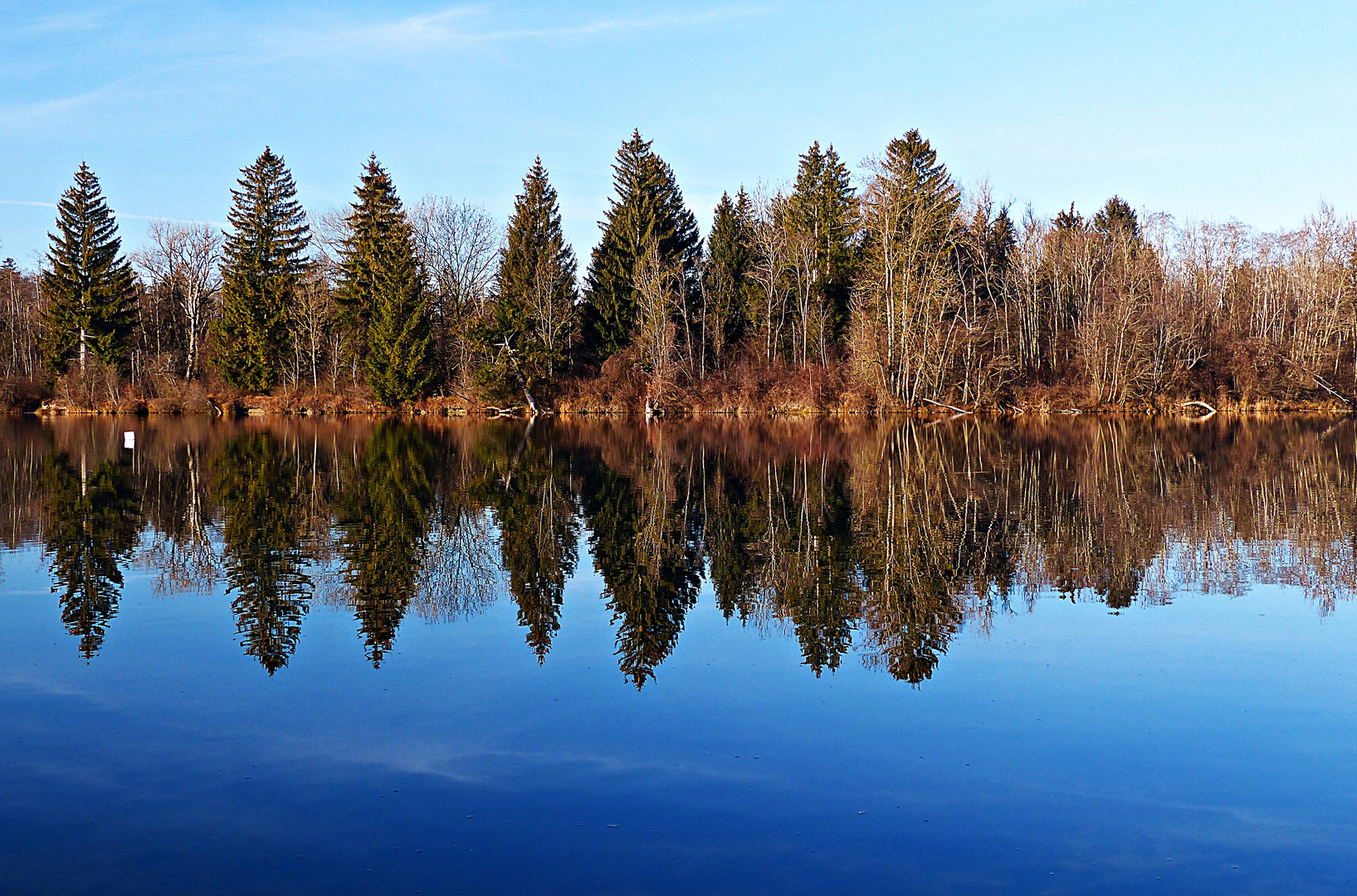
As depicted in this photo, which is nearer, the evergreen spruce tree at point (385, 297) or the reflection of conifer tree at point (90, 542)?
the reflection of conifer tree at point (90, 542)

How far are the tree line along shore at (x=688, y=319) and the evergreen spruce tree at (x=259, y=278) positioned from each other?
140mm

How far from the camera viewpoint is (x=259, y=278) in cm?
6194

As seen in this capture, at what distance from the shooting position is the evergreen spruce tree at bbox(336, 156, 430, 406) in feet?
193

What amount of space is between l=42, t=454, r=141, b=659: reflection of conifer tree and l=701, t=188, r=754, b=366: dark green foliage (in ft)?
135

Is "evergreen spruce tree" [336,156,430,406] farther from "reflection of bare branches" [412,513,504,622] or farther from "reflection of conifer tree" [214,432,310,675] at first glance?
"reflection of bare branches" [412,513,504,622]

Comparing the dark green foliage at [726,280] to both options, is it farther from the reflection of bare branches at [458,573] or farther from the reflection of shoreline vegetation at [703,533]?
the reflection of bare branches at [458,573]

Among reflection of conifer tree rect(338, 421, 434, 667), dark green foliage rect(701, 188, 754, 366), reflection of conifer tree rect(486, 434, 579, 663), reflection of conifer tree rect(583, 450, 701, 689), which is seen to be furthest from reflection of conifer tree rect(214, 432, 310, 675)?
dark green foliage rect(701, 188, 754, 366)

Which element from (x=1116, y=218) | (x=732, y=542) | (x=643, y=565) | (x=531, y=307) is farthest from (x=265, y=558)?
(x=1116, y=218)

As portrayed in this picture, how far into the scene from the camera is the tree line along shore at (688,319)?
186ft

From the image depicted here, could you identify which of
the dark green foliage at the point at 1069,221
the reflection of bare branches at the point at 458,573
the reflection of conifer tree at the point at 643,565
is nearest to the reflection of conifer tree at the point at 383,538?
the reflection of bare branches at the point at 458,573

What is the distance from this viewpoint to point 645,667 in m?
8.77

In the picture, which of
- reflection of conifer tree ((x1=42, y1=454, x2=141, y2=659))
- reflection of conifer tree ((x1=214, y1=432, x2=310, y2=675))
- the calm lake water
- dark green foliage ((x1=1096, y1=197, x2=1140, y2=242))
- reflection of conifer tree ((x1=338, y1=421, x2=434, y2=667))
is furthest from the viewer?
dark green foliage ((x1=1096, y1=197, x2=1140, y2=242))

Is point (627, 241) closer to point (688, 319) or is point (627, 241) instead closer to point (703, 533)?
point (688, 319)

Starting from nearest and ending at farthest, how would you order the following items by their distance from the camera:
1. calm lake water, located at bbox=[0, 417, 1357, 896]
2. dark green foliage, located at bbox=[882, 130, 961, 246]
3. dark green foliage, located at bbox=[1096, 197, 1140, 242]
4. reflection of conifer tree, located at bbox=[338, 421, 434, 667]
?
1. calm lake water, located at bbox=[0, 417, 1357, 896]
2. reflection of conifer tree, located at bbox=[338, 421, 434, 667]
3. dark green foliage, located at bbox=[882, 130, 961, 246]
4. dark green foliage, located at bbox=[1096, 197, 1140, 242]
